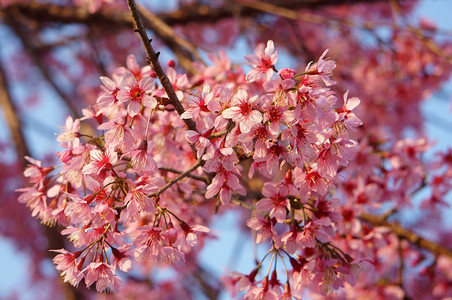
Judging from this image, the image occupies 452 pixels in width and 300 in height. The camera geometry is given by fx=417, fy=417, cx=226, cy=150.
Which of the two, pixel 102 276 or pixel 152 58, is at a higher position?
pixel 152 58

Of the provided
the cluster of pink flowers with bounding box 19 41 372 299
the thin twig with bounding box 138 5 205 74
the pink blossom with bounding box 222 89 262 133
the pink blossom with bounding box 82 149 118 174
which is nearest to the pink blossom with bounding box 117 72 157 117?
the cluster of pink flowers with bounding box 19 41 372 299

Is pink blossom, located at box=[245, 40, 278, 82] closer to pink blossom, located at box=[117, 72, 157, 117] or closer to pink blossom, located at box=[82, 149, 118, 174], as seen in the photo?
pink blossom, located at box=[117, 72, 157, 117]

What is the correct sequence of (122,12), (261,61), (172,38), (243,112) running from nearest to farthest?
(243,112) < (261,61) < (172,38) < (122,12)

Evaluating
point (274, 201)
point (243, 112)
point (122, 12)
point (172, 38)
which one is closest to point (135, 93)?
point (243, 112)

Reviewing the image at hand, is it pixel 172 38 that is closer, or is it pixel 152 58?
pixel 152 58

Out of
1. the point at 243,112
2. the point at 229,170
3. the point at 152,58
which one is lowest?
the point at 229,170

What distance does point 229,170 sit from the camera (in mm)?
1343

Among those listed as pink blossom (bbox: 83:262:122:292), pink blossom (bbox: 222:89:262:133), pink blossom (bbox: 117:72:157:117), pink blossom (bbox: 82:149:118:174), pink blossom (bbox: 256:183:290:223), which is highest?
pink blossom (bbox: 117:72:157:117)

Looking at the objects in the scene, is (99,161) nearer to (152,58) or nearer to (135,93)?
(135,93)

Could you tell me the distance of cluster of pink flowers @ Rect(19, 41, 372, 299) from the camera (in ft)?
4.24

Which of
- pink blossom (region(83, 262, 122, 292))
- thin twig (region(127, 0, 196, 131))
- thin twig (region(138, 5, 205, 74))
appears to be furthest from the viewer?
thin twig (region(138, 5, 205, 74))

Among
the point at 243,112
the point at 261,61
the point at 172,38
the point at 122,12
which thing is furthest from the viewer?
the point at 122,12

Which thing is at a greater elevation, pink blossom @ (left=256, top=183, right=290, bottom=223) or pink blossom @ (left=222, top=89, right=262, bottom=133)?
pink blossom @ (left=222, top=89, right=262, bottom=133)

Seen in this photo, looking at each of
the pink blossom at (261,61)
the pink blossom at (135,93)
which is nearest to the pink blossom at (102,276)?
the pink blossom at (135,93)
